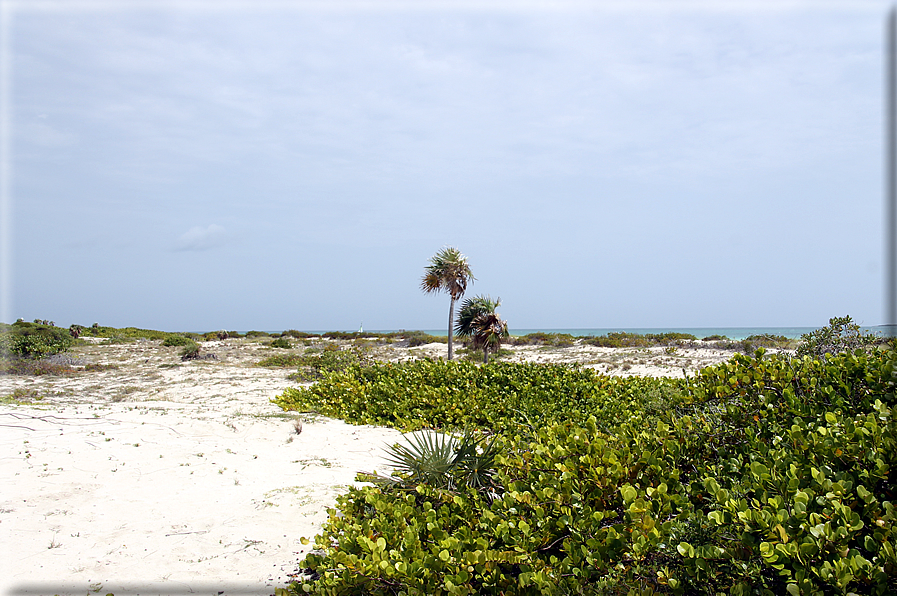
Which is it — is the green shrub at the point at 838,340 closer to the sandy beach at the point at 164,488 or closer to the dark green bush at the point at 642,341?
the sandy beach at the point at 164,488

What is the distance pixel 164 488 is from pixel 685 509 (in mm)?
5577

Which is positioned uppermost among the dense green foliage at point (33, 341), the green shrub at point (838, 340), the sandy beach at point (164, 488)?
the green shrub at point (838, 340)

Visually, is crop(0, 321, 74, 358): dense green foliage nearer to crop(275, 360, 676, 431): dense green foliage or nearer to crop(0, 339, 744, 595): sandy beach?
crop(0, 339, 744, 595): sandy beach

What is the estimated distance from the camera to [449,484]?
445cm

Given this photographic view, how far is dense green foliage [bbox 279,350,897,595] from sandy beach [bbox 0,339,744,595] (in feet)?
3.22

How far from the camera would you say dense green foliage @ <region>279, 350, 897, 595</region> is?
231cm

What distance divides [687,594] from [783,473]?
35.7 inches

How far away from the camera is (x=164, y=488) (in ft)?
19.0

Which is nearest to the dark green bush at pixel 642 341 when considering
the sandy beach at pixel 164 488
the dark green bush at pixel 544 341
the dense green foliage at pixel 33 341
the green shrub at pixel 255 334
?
the dark green bush at pixel 544 341

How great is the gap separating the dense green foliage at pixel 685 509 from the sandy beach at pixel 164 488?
3.22 feet

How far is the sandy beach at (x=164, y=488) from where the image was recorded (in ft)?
12.9

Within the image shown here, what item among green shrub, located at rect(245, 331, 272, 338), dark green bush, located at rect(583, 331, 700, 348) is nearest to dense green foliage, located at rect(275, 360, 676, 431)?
dark green bush, located at rect(583, 331, 700, 348)

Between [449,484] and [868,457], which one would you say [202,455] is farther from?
[868,457]

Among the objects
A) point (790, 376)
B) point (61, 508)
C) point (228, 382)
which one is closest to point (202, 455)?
point (61, 508)
